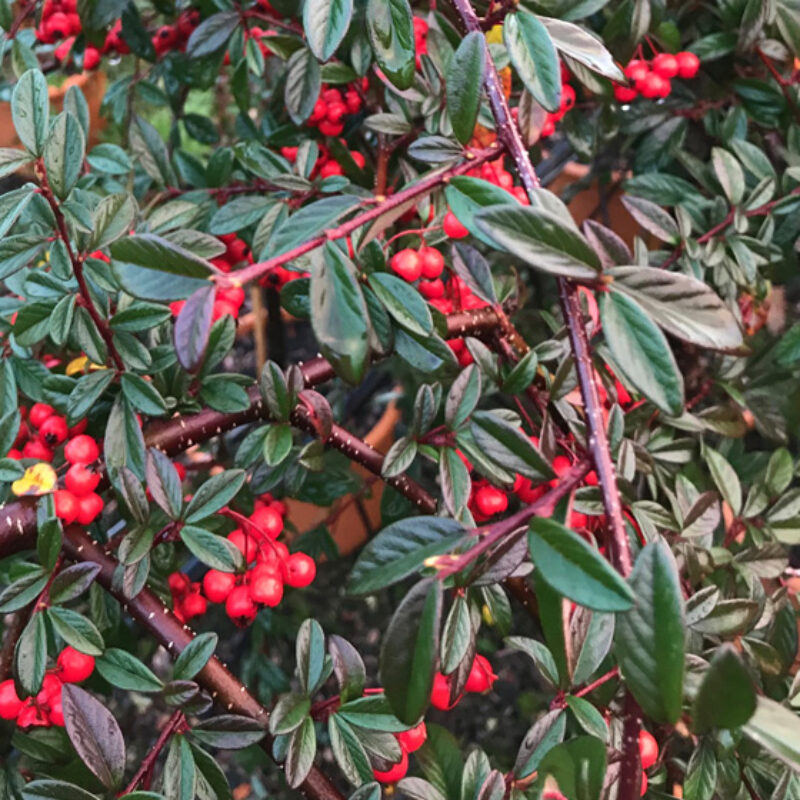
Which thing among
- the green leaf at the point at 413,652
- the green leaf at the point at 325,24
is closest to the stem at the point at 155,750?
the green leaf at the point at 413,652

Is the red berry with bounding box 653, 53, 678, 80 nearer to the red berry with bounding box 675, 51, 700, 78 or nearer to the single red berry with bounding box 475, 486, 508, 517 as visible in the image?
the red berry with bounding box 675, 51, 700, 78

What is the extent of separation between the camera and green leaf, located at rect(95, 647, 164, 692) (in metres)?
0.55

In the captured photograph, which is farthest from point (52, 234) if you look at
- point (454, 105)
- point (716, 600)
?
point (716, 600)

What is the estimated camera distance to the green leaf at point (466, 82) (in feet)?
1.49

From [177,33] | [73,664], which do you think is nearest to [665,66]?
[177,33]

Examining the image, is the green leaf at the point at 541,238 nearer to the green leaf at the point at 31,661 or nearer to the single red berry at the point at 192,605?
the green leaf at the point at 31,661

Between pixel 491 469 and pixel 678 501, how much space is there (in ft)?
0.97

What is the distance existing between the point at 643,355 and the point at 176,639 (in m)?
0.38

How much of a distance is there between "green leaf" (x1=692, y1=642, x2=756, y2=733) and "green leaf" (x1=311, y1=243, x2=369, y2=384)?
195 millimetres

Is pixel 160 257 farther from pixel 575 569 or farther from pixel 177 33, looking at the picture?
pixel 177 33

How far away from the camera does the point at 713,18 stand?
1.02 metres

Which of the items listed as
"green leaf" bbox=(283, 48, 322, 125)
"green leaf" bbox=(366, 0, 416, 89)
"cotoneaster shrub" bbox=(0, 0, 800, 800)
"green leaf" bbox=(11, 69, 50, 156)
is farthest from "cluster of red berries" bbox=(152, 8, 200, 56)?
"green leaf" bbox=(366, 0, 416, 89)

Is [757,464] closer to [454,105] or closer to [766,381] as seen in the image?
[766,381]

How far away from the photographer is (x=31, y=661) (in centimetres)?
53
